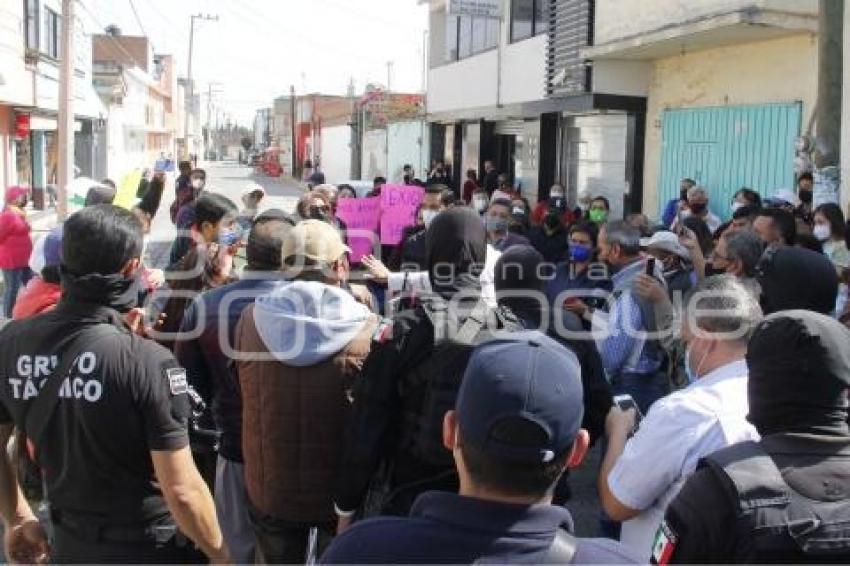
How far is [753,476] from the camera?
1896mm

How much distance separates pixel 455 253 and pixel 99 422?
136 cm

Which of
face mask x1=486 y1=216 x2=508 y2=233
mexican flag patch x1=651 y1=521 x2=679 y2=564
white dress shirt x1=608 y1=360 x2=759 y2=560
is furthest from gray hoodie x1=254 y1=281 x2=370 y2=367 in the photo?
face mask x1=486 y1=216 x2=508 y2=233

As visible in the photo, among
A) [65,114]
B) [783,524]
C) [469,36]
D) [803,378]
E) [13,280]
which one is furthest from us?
[469,36]

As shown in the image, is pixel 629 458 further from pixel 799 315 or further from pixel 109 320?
pixel 109 320

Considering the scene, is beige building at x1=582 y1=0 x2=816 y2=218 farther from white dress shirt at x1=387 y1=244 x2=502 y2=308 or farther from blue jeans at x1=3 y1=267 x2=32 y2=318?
blue jeans at x1=3 y1=267 x2=32 y2=318

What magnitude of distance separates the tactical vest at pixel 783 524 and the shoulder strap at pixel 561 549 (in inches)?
21.4

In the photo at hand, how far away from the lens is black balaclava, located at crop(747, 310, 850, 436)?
202 centimetres

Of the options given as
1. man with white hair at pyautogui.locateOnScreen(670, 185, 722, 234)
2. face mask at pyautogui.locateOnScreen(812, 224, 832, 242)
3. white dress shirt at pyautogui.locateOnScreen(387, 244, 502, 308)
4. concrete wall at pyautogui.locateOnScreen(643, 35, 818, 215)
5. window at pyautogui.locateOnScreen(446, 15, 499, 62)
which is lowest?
white dress shirt at pyautogui.locateOnScreen(387, 244, 502, 308)

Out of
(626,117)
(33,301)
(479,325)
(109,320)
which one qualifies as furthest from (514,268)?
(626,117)

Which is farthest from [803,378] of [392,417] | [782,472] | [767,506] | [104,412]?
[104,412]

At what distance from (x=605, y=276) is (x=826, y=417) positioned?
3608 millimetres

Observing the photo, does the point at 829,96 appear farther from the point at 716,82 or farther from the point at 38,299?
the point at 38,299

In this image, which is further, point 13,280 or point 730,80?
point 730,80

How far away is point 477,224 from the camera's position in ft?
10.6
